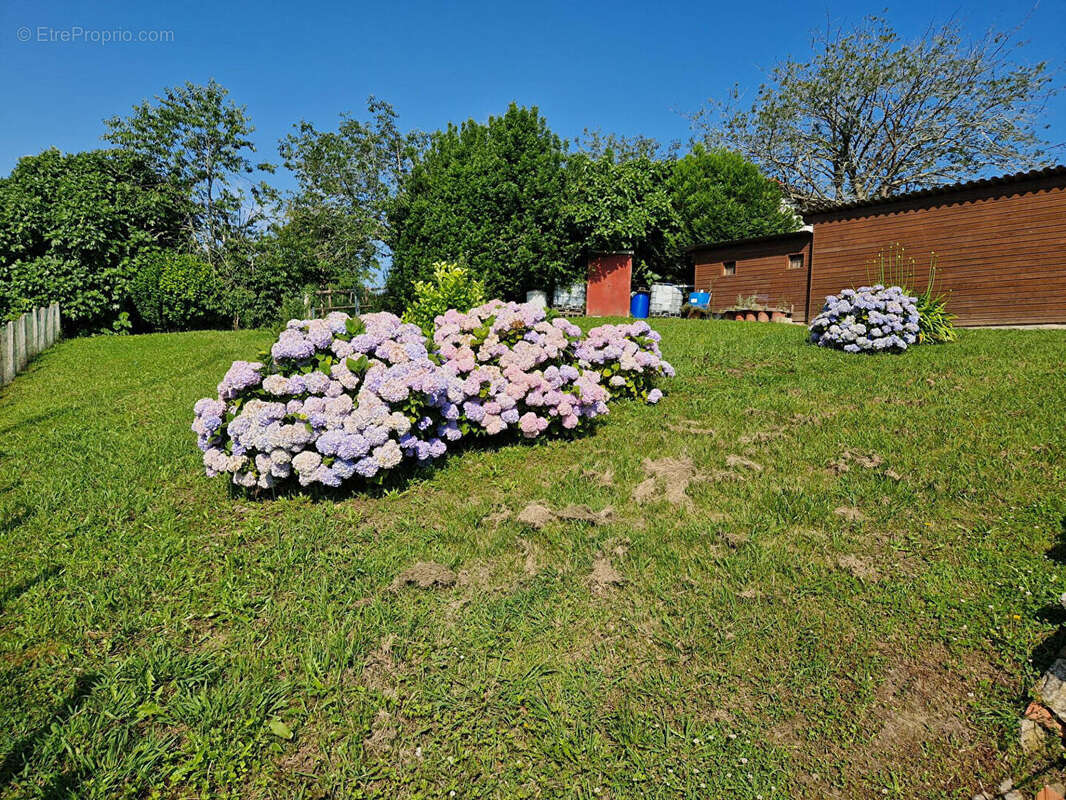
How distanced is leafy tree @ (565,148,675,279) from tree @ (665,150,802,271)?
374 cm

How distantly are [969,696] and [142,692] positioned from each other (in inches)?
120

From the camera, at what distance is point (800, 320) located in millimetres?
15070

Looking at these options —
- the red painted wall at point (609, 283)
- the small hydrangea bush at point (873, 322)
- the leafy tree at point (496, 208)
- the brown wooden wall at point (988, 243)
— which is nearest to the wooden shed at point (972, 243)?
the brown wooden wall at point (988, 243)

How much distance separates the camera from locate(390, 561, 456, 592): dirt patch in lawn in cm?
258

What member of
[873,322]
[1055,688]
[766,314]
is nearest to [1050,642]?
[1055,688]

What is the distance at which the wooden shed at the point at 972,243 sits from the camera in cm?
1048

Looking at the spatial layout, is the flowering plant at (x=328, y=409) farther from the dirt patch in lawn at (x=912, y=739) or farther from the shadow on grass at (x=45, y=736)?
the dirt patch in lawn at (x=912, y=739)

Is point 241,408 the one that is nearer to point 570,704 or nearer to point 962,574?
point 570,704

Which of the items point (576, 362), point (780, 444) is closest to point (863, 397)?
point (780, 444)

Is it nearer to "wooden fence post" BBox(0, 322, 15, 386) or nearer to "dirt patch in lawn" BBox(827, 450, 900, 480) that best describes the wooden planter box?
"dirt patch in lawn" BBox(827, 450, 900, 480)

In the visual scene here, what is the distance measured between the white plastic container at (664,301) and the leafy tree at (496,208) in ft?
12.4

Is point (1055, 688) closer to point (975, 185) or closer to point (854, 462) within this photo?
point (854, 462)

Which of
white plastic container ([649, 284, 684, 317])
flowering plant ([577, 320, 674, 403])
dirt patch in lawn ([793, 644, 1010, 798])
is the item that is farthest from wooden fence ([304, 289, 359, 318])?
dirt patch in lawn ([793, 644, 1010, 798])

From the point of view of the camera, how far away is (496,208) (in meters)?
14.6
